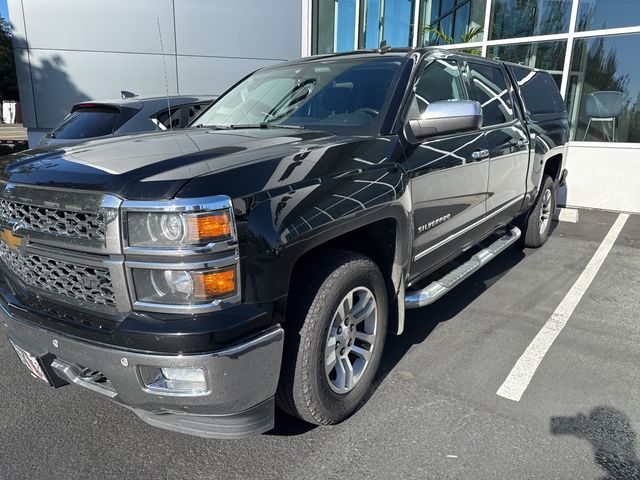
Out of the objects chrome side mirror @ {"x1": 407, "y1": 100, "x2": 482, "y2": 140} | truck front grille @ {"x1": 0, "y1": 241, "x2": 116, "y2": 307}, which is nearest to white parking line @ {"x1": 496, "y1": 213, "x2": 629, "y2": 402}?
chrome side mirror @ {"x1": 407, "y1": 100, "x2": 482, "y2": 140}

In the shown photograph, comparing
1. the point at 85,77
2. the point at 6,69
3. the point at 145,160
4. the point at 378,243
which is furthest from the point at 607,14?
the point at 6,69

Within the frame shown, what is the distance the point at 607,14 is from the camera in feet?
27.2

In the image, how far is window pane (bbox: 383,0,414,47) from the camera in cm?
1189

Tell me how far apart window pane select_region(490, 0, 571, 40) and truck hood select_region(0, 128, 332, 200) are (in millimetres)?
7884

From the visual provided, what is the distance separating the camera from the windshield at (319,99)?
3.16 metres

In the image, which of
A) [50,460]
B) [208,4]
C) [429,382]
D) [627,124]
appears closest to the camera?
[50,460]

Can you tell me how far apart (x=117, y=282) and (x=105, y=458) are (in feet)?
3.51

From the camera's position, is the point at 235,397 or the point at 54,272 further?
the point at 54,272

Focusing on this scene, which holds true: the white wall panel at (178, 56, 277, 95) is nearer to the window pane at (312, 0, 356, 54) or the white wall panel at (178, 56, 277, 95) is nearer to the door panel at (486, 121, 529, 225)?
the window pane at (312, 0, 356, 54)

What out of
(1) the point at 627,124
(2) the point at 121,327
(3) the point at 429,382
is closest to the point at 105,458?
(2) the point at 121,327

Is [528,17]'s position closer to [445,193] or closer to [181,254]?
[445,193]

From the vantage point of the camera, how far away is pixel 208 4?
13867 mm

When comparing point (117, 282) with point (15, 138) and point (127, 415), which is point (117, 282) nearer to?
point (127, 415)

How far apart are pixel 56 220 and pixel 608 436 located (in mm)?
2905
